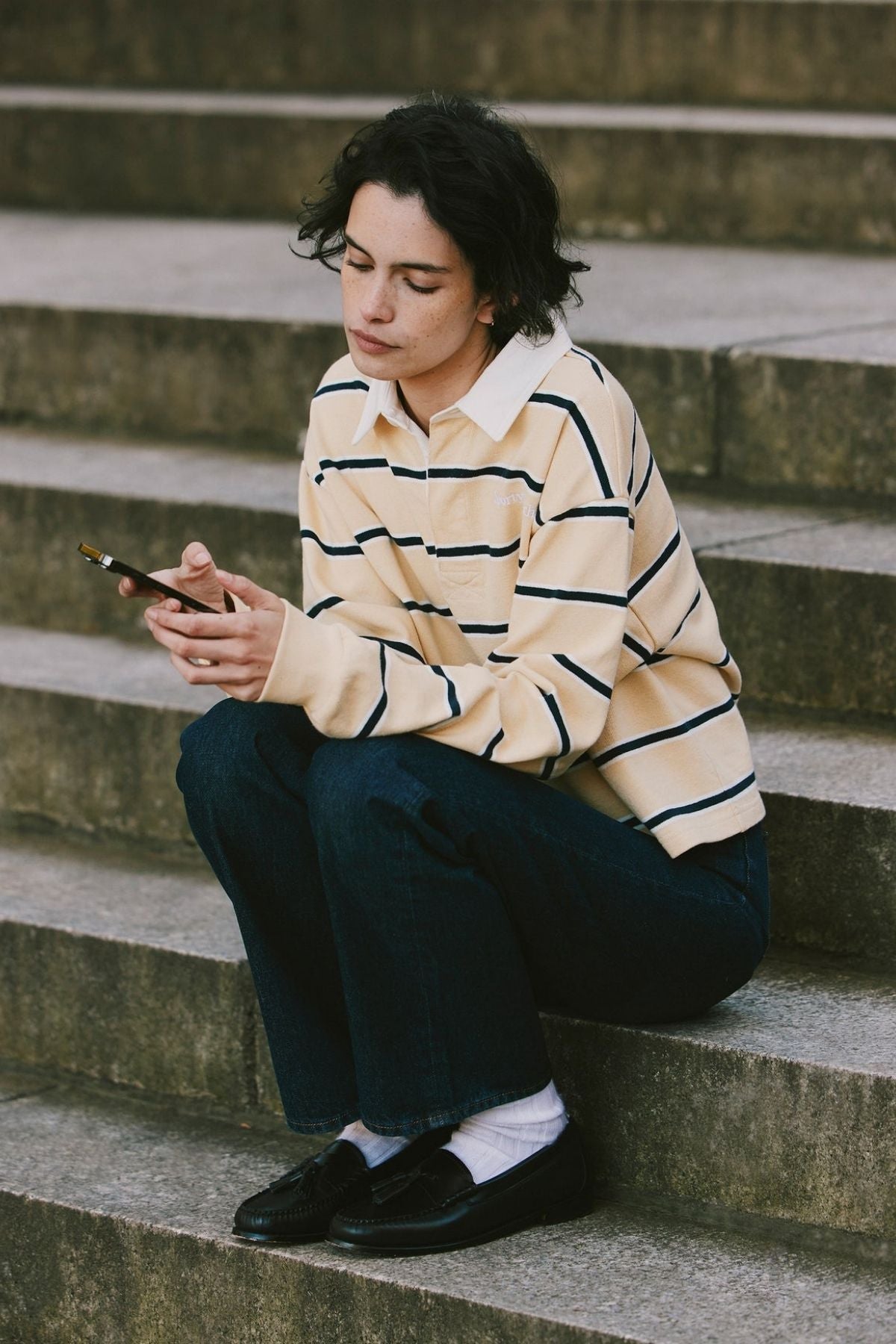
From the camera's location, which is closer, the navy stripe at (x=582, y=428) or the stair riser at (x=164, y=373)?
the navy stripe at (x=582, y=428)

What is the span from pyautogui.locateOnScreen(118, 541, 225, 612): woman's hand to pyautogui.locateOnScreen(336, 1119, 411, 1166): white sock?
61 cm

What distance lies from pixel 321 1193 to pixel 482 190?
44.3 inches

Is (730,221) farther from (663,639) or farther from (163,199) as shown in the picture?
(663,639)

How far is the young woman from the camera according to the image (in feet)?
6.91

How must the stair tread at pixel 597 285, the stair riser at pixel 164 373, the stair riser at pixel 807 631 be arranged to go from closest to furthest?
the stair riser at pixel 807 631, the stair tread at pixel 597 285, the stair riser at pixel 164 373

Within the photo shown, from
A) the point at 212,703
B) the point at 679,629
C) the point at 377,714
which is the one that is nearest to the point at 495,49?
the point at 212,703

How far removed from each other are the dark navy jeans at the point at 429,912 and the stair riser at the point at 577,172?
7.90ft

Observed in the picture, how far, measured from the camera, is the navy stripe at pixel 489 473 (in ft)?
7.30

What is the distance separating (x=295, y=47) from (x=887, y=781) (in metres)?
3.52

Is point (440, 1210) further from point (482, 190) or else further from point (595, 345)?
point (595, 345)

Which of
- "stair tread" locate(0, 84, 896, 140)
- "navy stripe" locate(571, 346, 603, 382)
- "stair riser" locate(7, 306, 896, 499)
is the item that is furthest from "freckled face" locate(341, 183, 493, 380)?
"stair tread" locate(0, 84, 896, 140)

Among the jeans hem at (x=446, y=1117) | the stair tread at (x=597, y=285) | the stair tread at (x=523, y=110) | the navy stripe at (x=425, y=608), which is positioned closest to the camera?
the jeans hem at (x=446, y=1117)

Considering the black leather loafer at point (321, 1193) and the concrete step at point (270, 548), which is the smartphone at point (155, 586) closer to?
the black leather loafer at point (321, 1193)

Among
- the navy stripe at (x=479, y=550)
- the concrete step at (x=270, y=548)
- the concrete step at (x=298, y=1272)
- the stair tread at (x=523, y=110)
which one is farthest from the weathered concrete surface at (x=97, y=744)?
the stair tread at (x=523, y=110)
